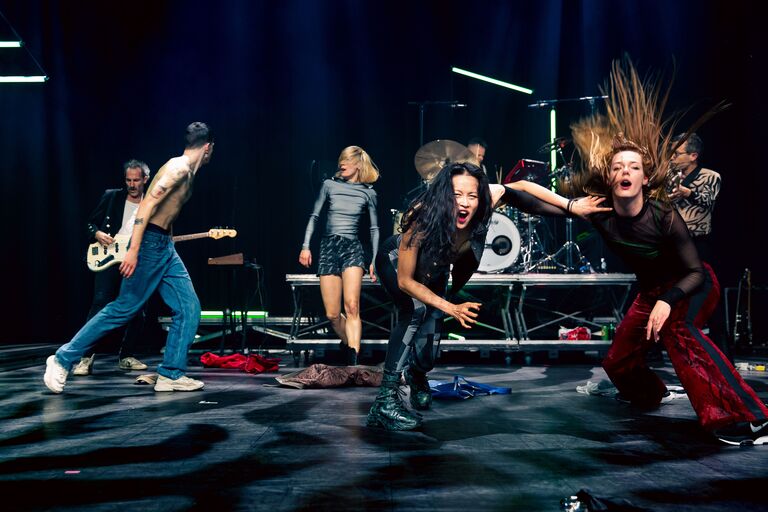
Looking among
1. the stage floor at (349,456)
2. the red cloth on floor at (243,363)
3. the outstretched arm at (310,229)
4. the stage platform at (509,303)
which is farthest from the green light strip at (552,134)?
the stage floor at (349,456)

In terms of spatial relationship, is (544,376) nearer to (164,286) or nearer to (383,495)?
(164,286)

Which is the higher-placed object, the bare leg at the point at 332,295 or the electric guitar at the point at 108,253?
the electric guitar at the point at 108,253

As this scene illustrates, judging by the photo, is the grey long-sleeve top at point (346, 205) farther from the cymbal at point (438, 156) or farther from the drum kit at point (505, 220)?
the cymbal at point (438, 156)

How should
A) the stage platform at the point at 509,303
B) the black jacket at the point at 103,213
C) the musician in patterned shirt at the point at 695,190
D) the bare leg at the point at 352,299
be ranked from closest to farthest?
the musician in patterned shirt at the point at 695,190
the bare leg at the point at 352,299
the black jacket at the point at 103,213
the stage platform at the point at 509,303

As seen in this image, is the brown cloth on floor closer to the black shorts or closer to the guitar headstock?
the black shorts

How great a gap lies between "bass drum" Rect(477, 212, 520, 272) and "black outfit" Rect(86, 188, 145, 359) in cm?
421

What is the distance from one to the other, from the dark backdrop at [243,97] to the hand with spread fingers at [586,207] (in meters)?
5.85

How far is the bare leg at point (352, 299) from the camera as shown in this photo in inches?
259

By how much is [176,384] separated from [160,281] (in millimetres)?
836

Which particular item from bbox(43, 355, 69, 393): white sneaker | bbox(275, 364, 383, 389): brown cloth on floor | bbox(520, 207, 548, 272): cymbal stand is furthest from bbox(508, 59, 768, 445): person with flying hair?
bbox(520, 207, 548, 272): cymbal stand

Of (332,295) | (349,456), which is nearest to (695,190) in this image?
(332,295)

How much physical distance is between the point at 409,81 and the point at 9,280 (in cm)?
647

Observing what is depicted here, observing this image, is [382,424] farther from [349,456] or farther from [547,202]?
[547,202]

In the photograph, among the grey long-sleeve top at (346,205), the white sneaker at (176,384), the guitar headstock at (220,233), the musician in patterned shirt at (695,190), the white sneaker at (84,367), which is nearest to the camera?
the white sneaker at (176,384)
